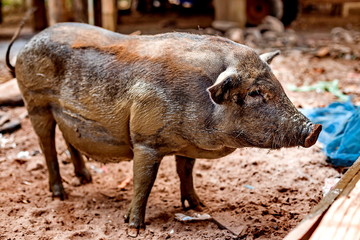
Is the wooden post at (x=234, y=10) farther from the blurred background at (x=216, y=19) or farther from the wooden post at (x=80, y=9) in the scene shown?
the wooden post at (x=80, y=9)

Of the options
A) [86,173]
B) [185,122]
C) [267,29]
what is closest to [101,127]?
[185,122]

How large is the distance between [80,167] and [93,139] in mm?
941

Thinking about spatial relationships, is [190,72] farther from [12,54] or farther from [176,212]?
[12,54]

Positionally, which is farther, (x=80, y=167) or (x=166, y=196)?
(x=80, y=167)

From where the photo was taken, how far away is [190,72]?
322cm

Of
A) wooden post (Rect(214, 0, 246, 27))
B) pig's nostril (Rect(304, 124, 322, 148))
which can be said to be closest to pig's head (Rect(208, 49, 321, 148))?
pig's nostril (Rect(304, 124, 322, 148))

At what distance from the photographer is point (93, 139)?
12.3ft

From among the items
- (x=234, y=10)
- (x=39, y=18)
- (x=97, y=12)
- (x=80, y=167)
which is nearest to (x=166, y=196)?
(x=80, y=167)

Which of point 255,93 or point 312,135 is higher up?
point 255,93

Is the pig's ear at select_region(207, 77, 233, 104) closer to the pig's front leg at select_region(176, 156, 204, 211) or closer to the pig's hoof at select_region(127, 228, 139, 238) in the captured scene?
the pig's front leg at select_region(176, 156, 204, 211)

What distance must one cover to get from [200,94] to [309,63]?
237 inches

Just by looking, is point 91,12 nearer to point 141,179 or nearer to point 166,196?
point 166,196

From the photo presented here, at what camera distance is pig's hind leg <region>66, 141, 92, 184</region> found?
4.55 metres

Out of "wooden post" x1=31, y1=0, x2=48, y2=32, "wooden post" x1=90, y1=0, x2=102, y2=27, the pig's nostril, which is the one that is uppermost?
the pig's nostril
